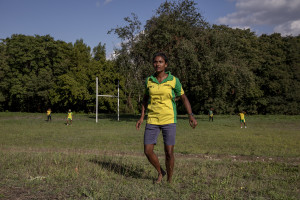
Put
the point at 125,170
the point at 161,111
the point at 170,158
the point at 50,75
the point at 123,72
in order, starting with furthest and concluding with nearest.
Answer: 1. the point at 50,75
2. the point at 123,72
3. the point at 125,170
4. the point at 170,158
5. the point at 161,111

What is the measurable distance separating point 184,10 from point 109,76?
2609 centimetres

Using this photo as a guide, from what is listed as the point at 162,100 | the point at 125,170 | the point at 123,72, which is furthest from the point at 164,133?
the point at 123,72

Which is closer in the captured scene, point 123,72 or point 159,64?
point 159,64

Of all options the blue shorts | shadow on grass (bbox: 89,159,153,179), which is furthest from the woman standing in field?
shadow on grass (bbox: 89,159,153,179)

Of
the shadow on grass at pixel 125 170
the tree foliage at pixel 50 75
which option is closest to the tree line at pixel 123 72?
the tree foliage at pixel 50 75

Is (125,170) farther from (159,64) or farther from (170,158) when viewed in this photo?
(159,64)

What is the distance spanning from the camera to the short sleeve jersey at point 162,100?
4758 millimetres

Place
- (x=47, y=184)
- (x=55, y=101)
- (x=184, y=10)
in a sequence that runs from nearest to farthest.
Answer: (x=47, y=184) < (x=184, y=10) < (x=55, y=101)

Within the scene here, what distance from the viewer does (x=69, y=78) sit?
50.6m

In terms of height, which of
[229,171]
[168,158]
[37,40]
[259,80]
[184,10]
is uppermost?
[37,40]

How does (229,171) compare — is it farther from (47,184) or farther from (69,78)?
(69,78)

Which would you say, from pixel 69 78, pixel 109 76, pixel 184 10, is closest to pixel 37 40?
pixel 69 78

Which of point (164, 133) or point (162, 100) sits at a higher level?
point (162, 100)

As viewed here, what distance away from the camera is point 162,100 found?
477cm
